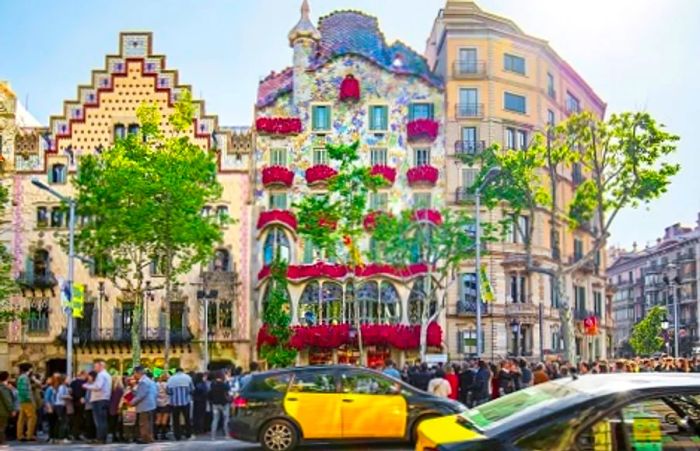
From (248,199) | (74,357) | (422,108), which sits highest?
(422,108)

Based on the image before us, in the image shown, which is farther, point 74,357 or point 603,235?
point 74,357

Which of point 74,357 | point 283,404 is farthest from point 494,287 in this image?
point 283,404

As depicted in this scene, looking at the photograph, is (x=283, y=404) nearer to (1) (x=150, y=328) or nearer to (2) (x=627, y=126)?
(2) (x=627, y=126)

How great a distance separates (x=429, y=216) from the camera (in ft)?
162

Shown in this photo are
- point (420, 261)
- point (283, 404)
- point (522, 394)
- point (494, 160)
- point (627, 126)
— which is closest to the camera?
point (522, 394)

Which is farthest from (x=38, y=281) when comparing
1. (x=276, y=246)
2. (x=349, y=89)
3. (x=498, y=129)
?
(x=498, y=129)

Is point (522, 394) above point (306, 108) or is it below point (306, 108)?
below

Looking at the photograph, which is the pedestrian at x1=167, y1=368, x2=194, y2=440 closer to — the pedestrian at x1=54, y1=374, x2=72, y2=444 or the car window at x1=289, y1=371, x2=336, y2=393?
the pedestrian at x1=54, y1=374, x2=72, y2=444

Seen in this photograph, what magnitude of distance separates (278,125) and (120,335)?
14.1m

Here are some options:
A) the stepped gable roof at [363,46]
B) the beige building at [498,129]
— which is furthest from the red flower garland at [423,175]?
the stepped gable roof at [363,46]

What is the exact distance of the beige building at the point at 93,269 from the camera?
49781 mm

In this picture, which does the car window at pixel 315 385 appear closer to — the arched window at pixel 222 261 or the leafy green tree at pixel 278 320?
the leafy green tree at pixel 278 320

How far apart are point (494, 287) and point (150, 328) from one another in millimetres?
18728

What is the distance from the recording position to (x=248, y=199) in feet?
170
